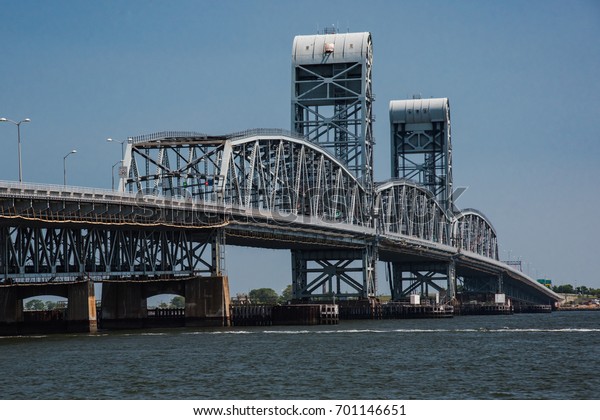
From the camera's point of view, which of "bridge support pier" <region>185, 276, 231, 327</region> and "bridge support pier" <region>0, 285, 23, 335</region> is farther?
"bridge support pier" <region>185, 276, 231, 327</region>

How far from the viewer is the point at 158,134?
5664 inches

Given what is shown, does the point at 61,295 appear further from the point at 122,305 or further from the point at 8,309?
the point at 122,305

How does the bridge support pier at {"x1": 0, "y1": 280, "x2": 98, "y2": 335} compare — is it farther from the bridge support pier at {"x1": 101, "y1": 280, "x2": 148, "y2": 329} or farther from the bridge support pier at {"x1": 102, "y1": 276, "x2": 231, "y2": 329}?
the bridge support pier at {"x1": 101, "y1": 280, "x2": 148, "y2": 329}

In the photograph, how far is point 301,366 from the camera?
75500mm

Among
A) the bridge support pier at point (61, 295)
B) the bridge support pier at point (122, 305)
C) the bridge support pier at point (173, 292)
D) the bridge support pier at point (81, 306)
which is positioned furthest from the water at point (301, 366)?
the bridge support pier at point (122, 305)

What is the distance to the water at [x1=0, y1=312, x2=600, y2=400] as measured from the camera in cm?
6047

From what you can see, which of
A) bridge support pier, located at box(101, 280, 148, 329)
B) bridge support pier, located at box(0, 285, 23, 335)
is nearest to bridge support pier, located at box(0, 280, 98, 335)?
bridge support pier, located at box(0, 285, 23, 335)

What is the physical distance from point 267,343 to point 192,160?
156 feet

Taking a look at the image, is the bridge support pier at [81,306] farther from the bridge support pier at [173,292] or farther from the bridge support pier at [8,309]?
the bridge support pier at [173,292]

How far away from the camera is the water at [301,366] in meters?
60.5

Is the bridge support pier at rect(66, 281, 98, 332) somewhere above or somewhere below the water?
above

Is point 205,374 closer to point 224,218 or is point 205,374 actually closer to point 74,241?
point 74,241

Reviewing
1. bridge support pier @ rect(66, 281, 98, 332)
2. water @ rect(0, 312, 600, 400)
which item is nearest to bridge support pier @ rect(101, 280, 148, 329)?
bridge support pier @ rect(66, 281, 98, 332)

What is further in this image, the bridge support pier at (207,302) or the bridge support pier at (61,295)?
the bridge support pier at (207,302)
